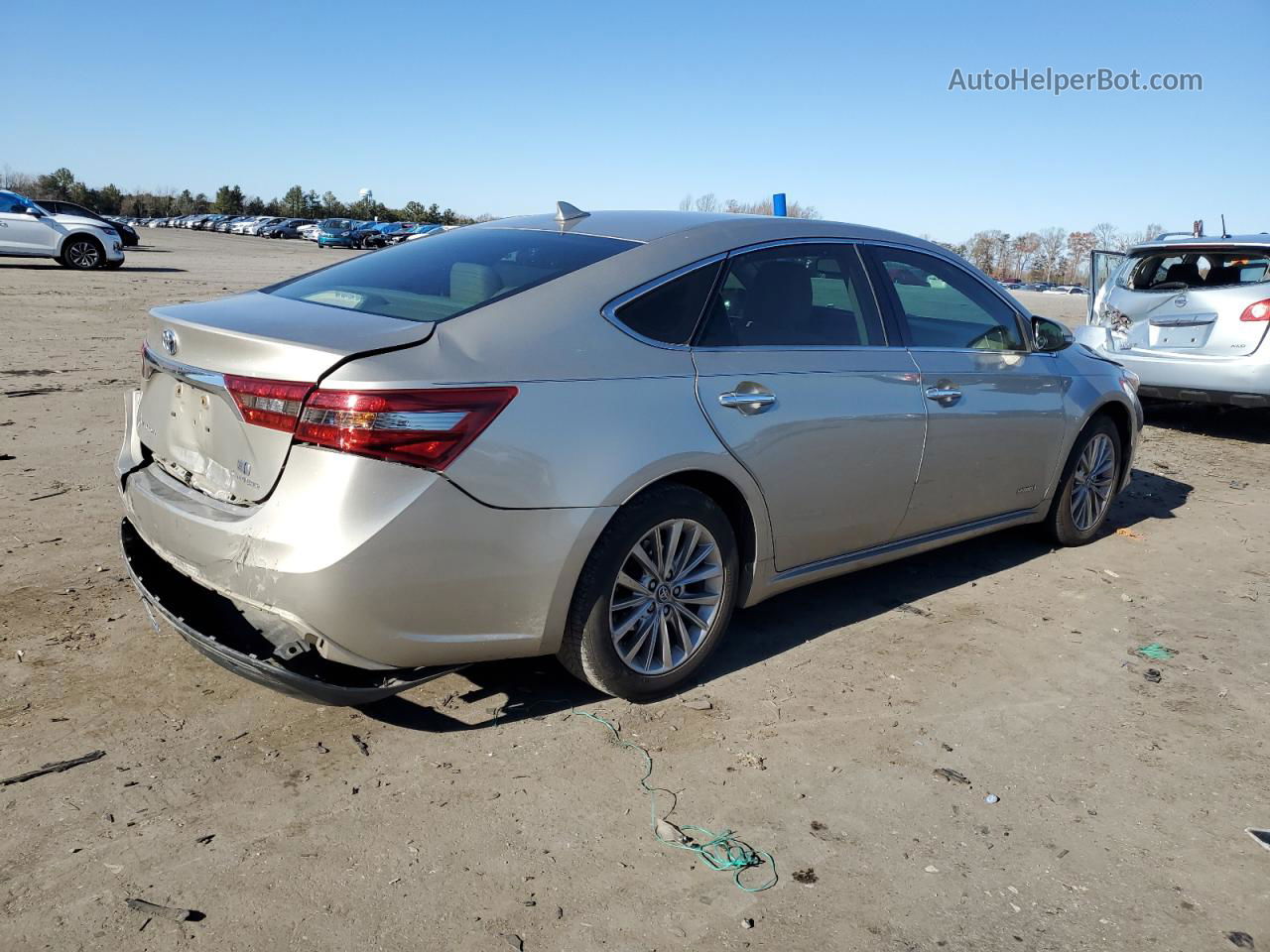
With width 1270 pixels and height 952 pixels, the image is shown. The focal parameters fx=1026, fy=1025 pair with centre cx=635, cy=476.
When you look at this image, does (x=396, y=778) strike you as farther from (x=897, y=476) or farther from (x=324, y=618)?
(x=897, y=476)

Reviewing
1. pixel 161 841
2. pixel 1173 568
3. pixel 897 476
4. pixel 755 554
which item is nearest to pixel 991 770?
pixel 755 554

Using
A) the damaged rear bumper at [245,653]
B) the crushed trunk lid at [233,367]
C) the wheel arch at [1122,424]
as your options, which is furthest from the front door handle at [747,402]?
the wheel arch at [1122,424]

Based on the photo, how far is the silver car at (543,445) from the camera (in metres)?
2.90

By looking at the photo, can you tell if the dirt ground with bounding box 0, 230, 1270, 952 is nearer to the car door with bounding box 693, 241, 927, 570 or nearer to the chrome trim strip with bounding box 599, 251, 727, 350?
the car door with bounding box 693, 241, 927, 570

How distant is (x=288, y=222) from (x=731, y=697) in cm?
7153

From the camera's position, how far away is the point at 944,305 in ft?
16.0

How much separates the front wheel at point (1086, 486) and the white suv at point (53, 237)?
23340 mm

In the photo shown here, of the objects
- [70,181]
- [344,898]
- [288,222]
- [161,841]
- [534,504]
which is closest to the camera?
[344,898]

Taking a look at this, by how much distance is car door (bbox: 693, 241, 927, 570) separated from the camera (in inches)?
147

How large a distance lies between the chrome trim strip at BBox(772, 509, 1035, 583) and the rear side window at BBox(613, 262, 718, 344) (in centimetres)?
107

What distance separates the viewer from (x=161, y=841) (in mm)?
2768

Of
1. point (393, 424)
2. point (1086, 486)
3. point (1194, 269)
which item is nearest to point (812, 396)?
point (393, 424)

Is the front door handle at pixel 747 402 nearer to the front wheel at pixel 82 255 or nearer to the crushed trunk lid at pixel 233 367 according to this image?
the crushed trunk lid at pixel 233 367

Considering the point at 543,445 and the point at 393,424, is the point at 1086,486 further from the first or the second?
the point at 393,424
